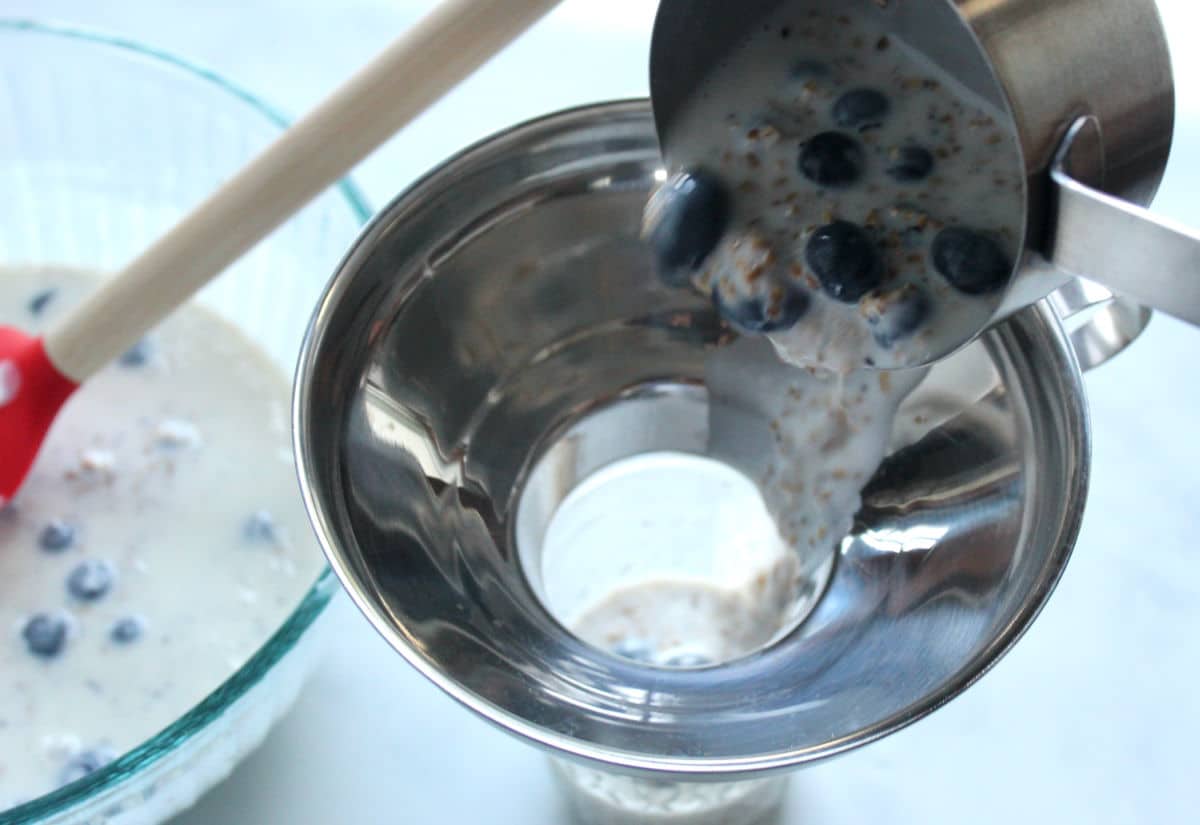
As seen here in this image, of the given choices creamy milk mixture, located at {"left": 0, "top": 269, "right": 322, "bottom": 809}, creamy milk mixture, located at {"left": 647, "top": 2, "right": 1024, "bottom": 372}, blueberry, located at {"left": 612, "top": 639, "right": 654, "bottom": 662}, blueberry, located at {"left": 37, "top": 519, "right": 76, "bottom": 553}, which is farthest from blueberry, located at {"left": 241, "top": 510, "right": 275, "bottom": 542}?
creamy milk mixture, located at {"left": 647, "top": 2, "right": 1024, "bottom": 372}

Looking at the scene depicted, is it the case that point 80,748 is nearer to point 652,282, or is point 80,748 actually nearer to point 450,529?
point 450,529

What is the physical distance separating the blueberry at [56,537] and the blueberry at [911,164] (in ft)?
1.91

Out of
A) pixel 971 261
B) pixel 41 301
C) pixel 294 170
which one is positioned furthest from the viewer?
pixel 41 301

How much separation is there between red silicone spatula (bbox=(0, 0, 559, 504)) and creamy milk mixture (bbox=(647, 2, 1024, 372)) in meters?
0.13

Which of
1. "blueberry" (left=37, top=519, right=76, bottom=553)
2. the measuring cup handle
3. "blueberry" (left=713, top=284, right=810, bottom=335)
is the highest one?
the measuring cup handle

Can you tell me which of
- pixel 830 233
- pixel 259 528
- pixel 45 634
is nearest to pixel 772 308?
pixel 830 233

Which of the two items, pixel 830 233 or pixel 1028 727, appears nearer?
pixel 830 233

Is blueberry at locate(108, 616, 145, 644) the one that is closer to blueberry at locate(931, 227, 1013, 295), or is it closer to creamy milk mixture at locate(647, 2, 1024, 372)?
creamy milk mixture at locate(647, 2, 1024, 372)

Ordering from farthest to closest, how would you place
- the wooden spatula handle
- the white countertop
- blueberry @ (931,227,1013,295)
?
the white countertop → the wooden spatula handle → blueberry @ (931,227,1013,295)

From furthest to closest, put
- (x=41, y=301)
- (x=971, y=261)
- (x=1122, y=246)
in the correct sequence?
(x=41, y=301)
(x=971, y=261)
(x=1122, y=246)

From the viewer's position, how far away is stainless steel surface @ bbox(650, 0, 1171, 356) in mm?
500

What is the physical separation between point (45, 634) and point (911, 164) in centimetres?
59

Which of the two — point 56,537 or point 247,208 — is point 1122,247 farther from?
point 56,537

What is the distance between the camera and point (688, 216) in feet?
2.21
